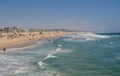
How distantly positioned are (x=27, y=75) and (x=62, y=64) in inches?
347

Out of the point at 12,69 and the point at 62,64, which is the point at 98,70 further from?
the point at 12,69

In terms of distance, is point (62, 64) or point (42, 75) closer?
point (42, 75)

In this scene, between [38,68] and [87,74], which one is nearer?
[87,74]

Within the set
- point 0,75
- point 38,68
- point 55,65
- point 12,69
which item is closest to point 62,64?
point 55,65

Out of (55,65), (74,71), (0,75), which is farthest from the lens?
(55,65)

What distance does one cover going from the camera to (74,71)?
30453mm

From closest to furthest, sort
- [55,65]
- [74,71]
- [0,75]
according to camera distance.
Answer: [0,75]
[74,71]
[55,65]

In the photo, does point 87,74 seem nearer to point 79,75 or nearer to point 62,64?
point 79,75

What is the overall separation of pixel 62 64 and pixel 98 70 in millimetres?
6536

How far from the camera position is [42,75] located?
2834 centimetres

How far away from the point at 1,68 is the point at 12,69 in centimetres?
150

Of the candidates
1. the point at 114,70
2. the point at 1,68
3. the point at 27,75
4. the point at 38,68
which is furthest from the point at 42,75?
the point at 114,70

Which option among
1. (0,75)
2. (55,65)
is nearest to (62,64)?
(55,65)

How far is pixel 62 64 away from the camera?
3588 centimetres
